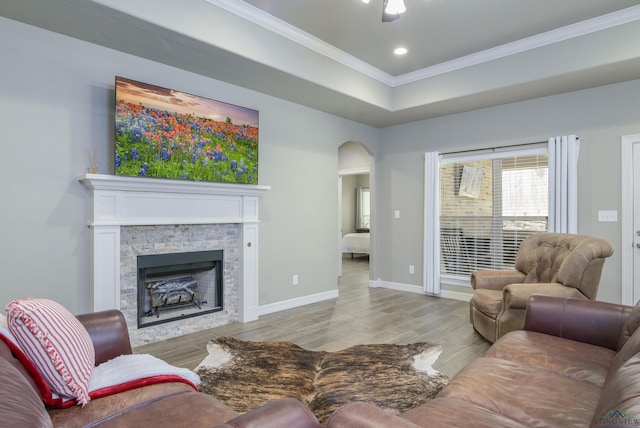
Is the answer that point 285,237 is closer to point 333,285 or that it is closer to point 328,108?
point 333,285

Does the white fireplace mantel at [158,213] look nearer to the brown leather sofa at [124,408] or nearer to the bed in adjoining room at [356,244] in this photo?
the brown leather sofa at [124,408]

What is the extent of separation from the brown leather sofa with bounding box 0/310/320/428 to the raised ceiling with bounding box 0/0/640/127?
2.37 metres

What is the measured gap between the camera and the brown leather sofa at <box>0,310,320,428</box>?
820 millimetres

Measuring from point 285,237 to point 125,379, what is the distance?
3.23m

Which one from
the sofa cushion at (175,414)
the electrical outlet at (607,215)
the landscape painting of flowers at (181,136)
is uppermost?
→ the landscape painting of flowers at (181,136)

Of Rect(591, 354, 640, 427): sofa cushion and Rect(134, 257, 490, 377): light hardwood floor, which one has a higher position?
Rect(591, 354, 640, 427): sofa cushion

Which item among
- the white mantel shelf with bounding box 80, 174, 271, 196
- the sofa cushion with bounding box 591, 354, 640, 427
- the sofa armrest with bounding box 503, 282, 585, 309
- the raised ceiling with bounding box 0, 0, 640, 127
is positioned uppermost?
the raised ceiling with bounding box 0, 0, 640, 127

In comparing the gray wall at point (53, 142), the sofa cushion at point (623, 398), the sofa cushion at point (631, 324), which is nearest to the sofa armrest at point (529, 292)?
the sofa cushion at point (631, 324)

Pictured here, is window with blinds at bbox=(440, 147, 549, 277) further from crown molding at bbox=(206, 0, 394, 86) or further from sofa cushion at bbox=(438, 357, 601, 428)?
sofa cushion at bbox=(438, 357, 601, 428)

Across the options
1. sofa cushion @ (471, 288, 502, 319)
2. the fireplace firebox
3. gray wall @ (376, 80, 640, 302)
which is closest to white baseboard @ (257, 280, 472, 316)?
gray wall @ (376, 80, 640, 302)

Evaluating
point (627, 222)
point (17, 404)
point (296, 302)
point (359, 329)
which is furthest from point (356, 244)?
point (17, 404)

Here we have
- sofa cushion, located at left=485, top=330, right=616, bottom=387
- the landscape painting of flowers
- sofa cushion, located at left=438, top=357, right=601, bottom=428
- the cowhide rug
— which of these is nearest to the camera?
sofa cushion, located at left=438, top=357, right=601, bottom=428

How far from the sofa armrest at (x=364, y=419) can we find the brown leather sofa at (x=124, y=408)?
126 millimetres

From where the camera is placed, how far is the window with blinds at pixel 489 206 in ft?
15.1
